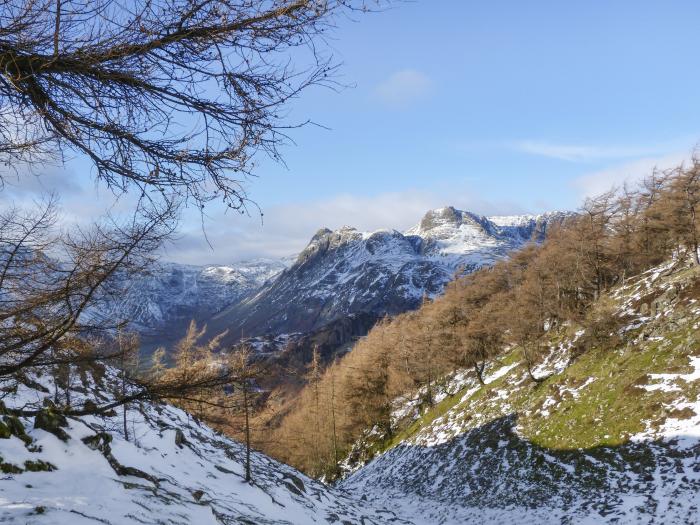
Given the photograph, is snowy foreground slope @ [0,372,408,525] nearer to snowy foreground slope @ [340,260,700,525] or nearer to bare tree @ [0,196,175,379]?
bare tree @ [0,196,175,379]

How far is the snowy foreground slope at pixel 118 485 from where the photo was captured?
5.61m

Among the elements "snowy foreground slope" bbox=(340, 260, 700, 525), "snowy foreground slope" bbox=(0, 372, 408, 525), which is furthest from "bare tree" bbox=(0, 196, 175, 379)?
"snowy foreground slope" bbox=(340, 260, 700, 525)

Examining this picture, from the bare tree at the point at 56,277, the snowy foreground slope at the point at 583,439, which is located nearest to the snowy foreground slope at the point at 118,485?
the bare tree at the point at 56,277

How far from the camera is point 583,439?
18.1 meters

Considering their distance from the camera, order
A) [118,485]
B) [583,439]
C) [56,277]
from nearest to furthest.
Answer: [56,277] → [118,485] → [583,439]

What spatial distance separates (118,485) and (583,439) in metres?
18.2

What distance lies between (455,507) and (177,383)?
19.8 metres

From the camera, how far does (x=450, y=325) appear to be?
40500 mm

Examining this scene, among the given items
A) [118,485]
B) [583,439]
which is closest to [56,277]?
[118,485]

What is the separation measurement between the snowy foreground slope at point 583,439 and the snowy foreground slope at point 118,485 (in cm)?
790

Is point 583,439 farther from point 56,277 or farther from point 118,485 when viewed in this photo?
point 56,277

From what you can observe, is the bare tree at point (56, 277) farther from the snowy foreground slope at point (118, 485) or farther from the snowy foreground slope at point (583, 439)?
the snowy foreground slope at point (583, 439)

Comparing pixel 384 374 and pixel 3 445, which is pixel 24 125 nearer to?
pixel 3 445

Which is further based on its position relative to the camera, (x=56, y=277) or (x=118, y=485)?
(x=118, y=485)
